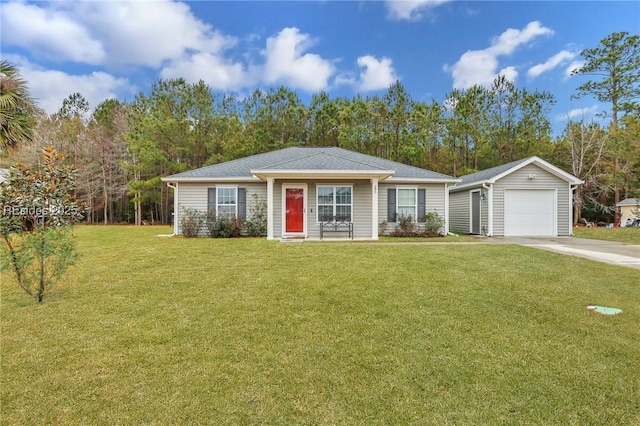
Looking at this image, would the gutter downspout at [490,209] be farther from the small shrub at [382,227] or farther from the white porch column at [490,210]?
the small shrub at [382,227]

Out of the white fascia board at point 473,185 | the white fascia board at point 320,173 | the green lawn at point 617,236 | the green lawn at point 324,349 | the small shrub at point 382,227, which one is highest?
the white fascia board at point 320,173

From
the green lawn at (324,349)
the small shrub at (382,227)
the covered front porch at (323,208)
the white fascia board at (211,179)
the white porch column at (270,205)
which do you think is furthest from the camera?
the small shrub at (382,227)

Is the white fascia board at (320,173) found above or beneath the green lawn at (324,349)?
above

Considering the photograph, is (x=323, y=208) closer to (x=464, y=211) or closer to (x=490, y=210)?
(x=490, y=210)

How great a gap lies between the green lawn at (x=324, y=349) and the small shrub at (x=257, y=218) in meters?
6.85

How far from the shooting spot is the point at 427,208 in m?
14.2

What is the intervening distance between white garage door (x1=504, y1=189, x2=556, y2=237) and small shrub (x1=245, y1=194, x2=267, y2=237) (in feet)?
35.1

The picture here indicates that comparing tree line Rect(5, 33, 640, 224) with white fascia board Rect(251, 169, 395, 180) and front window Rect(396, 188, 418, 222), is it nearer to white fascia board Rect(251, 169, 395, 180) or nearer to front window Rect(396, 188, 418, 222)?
front window Rect(396, 188, 418, 222)

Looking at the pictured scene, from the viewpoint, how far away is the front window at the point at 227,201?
13625 millimetres

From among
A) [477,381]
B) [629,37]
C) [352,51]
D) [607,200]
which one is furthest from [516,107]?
[477,381]

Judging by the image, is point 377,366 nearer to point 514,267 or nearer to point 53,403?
point 53,403

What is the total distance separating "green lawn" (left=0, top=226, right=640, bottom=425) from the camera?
2.49 m

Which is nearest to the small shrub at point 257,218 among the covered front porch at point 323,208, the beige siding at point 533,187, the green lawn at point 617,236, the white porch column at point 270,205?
the covered front porch at point 323,208

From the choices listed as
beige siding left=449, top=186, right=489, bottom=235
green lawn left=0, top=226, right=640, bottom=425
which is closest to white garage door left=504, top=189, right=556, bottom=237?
beige siding left=449, top=186, right=489, bottom=235
